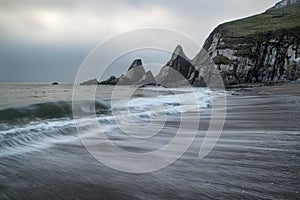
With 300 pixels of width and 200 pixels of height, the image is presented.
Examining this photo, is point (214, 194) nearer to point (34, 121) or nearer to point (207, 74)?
point (34, 121)

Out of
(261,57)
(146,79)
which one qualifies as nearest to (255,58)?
(261,57)

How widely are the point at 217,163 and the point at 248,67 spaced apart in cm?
6548

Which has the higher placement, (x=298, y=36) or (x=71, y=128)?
(x=298, y=36)

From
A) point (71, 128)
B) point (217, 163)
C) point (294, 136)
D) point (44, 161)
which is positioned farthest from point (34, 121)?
point (294, 136)

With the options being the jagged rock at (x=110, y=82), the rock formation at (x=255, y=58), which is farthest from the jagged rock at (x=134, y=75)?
the rock formation at (x=255, y=58)

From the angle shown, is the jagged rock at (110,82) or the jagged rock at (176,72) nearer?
the jagged rock at (176,72)

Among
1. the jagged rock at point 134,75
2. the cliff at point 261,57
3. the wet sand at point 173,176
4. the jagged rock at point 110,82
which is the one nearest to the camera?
the wet sand at point 173,176

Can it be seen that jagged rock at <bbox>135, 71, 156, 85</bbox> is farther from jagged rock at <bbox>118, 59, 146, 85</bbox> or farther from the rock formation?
the rock formation

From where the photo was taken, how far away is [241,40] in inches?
2820

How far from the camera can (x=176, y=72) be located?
9694cm

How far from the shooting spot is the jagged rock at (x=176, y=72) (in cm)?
8788

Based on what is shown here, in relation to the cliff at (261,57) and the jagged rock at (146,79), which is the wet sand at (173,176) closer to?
the cliff at (261,57)

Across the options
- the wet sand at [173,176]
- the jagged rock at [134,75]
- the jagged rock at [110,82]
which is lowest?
the wet sand at [173,176]

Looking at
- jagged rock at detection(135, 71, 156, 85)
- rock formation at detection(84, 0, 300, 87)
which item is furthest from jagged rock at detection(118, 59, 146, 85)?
rock formation at detection(84, 0, 300, 87)
